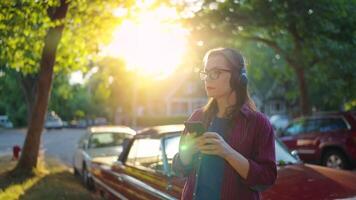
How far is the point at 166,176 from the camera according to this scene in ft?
17.5

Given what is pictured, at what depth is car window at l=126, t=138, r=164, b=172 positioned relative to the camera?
19.4 feet

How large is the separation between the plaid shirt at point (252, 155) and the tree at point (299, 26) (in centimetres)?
1155

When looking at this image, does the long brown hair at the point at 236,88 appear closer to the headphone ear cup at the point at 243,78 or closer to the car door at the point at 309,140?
the headphone ear cup at the point at 243,78

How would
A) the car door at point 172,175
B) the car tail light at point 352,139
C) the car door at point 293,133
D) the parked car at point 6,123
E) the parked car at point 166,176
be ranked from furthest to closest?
the parked car at point 6,123
the car door at point 293,133
the car tail light at point 352,139
the car door at point 172,175
the parked car at point 166,176

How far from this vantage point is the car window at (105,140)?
511 inches

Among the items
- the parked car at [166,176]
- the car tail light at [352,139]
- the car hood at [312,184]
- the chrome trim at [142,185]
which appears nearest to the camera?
the car hood at [312,184]

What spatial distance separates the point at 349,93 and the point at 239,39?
175 inches

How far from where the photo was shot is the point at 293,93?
26344mm

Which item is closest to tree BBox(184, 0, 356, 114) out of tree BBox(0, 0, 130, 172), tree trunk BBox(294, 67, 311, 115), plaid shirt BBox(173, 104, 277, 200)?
tree trunk BBox(294, 67, 311, 115)

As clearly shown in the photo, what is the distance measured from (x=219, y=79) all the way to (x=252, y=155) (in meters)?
0.45

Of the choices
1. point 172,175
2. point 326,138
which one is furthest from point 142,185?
point 326,138

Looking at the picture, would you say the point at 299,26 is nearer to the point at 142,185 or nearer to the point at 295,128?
the point at 295,128

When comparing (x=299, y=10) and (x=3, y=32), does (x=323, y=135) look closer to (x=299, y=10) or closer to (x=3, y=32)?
(x=299, y=10)

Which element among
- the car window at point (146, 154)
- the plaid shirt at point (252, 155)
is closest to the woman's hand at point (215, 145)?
the plaid shirt at point (252, 155)
